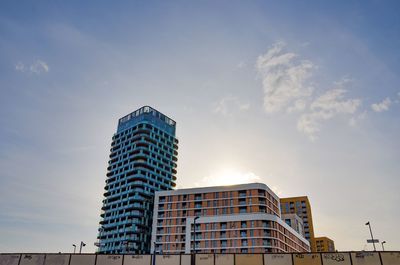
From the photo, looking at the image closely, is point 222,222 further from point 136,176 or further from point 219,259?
point 219,259

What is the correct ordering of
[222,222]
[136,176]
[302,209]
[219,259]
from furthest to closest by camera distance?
[302,209] < [136,176] < [222,222] < [219,259]

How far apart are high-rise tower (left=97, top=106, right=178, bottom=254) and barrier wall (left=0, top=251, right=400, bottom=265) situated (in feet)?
257

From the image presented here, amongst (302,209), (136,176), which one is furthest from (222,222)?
(302,209)

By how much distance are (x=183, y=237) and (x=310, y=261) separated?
7286cm

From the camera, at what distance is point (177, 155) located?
147000 mm

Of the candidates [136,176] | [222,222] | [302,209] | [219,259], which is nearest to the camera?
[219,259]

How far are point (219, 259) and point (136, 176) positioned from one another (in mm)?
95140

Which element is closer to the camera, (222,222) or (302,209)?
(222,222)

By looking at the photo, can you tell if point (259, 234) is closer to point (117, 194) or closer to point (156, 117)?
point (117, 194)

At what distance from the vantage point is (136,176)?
123 meters

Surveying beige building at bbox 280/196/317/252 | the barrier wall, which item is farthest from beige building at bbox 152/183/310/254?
beige building at bbox 280/196/317/252

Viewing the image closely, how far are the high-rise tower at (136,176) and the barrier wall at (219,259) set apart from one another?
7838 centimetres

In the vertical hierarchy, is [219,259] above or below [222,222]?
below

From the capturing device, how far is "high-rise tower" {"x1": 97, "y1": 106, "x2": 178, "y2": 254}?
116312 mm
